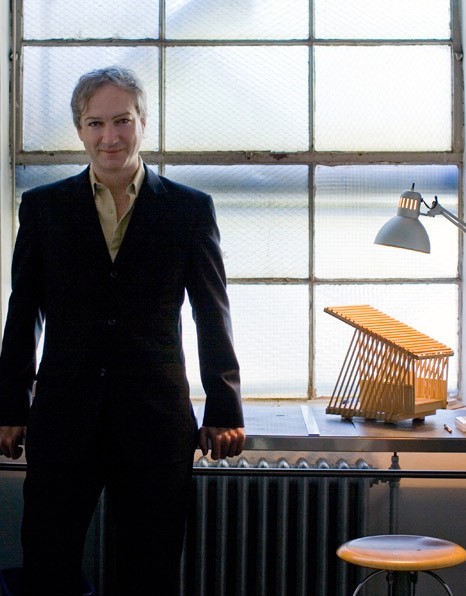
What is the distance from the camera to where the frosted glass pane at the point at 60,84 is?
347 centimetres

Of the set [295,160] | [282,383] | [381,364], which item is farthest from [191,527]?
[295,160]

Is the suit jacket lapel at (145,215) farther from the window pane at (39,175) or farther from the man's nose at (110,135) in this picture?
the window pane at (39,175)

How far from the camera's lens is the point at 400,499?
3332 mm

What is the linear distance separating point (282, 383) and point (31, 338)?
1717 mm

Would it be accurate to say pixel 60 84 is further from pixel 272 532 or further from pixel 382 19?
pixel 272 532

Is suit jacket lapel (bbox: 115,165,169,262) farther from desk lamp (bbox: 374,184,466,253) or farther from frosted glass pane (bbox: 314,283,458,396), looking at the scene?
frosted glass pane (bbox: 314,283,458,396)

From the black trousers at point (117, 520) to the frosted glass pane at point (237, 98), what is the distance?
73.1 inches

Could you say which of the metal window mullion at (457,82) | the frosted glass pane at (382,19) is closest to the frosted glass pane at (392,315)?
the metal window mullion at (457,82)

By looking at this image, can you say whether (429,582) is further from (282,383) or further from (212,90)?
(212,90)

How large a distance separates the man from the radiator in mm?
1333

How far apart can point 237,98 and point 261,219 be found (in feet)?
1.41

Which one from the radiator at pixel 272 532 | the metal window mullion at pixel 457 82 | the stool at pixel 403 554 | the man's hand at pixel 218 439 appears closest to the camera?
the man's hand at pixel 218 439

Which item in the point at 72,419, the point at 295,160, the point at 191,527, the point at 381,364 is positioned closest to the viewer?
the point at 72,419

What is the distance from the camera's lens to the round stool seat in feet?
7.45
